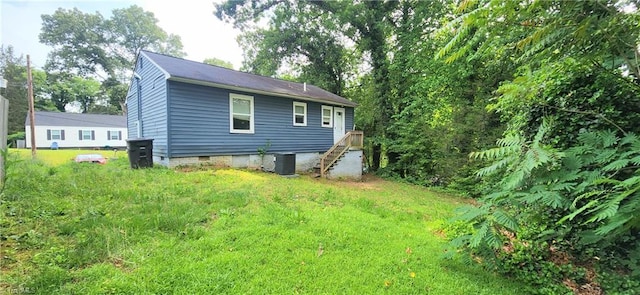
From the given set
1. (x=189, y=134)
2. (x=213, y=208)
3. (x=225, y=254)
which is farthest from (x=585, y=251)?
(x=189, y=134)

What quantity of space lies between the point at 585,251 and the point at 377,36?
45.2 ft

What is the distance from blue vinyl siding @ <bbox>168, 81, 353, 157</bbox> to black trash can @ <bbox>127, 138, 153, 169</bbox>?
0.77 metres

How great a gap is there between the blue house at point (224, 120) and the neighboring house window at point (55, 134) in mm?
21406

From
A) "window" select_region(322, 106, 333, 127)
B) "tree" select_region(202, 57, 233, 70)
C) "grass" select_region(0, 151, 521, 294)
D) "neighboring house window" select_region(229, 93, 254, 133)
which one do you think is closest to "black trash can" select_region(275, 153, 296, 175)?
"neighboring house window" select_region(229, 93, 254, 133)

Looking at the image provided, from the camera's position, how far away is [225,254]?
3.00 m

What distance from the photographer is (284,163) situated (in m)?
10.0

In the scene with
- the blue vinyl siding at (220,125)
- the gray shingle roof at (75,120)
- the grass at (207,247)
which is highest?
the gray shingle roof at (75,120)

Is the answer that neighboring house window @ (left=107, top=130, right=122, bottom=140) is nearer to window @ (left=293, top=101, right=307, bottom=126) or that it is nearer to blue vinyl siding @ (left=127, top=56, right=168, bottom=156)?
blue vinyl siding @ (left=127, top=56, right=168, bottom=156)

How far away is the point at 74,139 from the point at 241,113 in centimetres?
2836

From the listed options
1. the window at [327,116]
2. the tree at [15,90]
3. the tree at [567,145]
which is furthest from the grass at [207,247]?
the tree at [15,90]

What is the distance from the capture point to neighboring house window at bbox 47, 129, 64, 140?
26.0 metres

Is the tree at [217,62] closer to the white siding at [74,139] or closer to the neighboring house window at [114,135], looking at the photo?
Answer: the white siding at [74,139]

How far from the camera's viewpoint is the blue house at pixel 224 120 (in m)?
8.88

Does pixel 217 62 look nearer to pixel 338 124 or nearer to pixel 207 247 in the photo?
pixel 338 124
